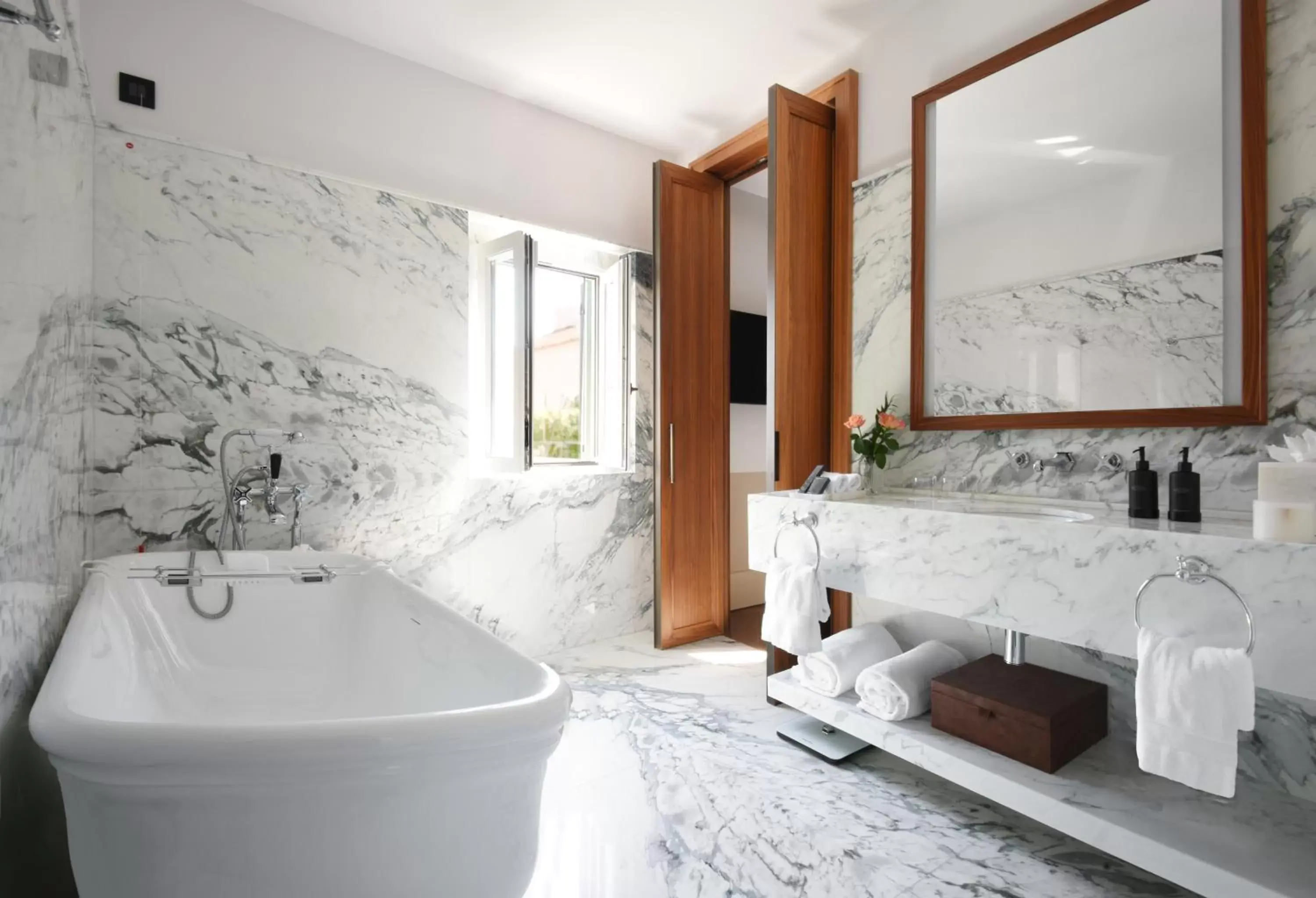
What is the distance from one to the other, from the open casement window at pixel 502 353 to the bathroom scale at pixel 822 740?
59.6 inches

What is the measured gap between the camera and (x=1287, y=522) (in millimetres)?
1228

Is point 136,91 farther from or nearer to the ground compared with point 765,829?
farther from the ground

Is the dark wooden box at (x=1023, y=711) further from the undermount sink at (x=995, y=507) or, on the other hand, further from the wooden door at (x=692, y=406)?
the wooden door at (x=692, y=406)

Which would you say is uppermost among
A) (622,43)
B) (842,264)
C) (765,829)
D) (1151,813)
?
(622,43)

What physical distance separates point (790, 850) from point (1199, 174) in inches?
78.9

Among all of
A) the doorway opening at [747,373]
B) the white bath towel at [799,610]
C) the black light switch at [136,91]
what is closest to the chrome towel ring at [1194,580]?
the white bath towel at [799,610]

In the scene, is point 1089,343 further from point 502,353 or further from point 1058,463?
point 502,353

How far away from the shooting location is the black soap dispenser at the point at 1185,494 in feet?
5.00

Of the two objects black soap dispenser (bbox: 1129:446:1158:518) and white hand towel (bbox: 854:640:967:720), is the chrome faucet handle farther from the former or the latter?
white hand towel (bbox: 854:640:967:720)

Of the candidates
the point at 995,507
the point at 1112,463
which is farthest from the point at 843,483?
the point at 1112,463

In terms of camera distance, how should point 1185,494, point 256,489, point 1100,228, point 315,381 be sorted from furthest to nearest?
point 315,381
point 256,489
point 1100,228
point 1185,494

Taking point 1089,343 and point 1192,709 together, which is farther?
point 1089,343

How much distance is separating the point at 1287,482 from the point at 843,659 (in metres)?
1.21

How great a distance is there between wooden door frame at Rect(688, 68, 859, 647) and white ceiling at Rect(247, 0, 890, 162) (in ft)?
0.56
